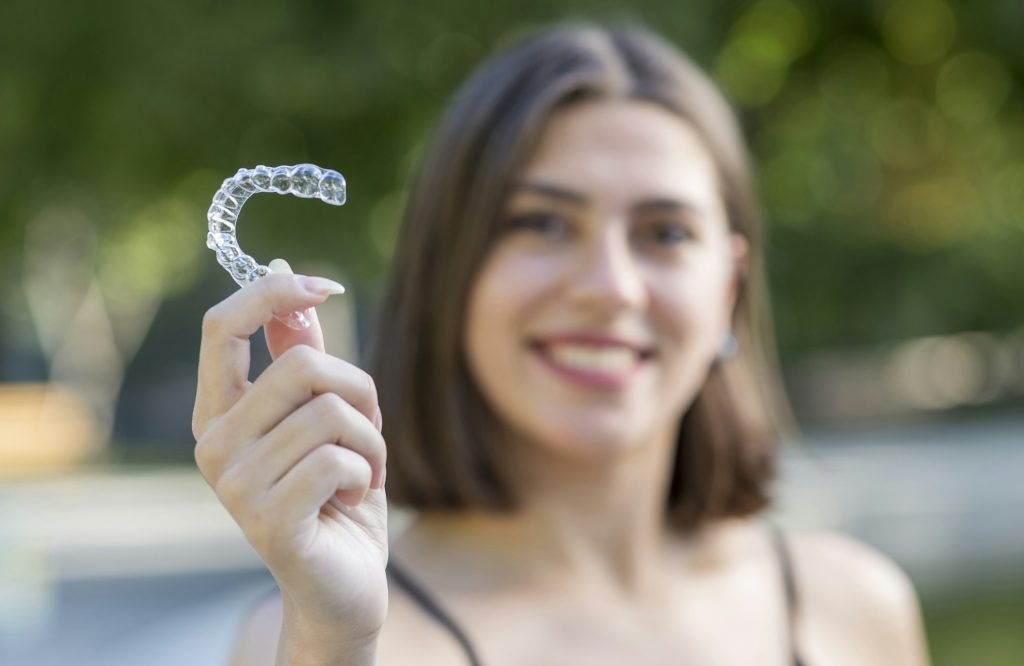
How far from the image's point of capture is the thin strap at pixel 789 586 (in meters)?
2.12

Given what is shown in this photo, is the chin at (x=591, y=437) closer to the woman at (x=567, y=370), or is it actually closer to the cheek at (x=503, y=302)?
the woman at (x=567, y=370)

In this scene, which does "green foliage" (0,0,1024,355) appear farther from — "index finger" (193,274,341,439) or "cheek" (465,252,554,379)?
A: "index finger" (193,274,341,439)

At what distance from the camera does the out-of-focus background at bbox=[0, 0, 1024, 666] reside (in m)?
6.69

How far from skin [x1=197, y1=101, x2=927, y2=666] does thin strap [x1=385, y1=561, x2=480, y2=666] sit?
15 millimetres

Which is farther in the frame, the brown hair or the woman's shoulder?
the woman's shoulder

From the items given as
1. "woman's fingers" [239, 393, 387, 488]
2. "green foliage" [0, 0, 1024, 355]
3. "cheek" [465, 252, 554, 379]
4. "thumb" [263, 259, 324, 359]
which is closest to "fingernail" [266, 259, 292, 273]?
"thumb" [263, 259, 324, 359]

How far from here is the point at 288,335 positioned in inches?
49.7

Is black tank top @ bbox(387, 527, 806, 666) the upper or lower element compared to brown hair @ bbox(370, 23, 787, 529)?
lower

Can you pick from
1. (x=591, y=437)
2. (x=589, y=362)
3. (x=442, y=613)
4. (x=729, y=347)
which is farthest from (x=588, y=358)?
(x=729, y=347)

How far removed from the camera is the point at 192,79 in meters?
6.69

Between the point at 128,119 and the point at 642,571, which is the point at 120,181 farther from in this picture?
the point at 642,571

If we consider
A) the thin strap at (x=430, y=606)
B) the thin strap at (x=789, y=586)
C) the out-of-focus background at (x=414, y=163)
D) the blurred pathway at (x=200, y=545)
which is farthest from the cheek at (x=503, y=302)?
the blurred pathway at (x=200, y=545)

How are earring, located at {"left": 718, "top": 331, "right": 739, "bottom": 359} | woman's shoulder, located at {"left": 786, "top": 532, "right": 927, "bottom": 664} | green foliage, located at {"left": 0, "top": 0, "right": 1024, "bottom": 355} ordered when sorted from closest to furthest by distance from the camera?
1. woman's shoulder, located at {"left": 786, "top": 532, "right": 927, "bottom": 664}
2. earring, located at {"left": 718, "top": 331, "right": 739, "bottom": 359}
3. green foliage, located at {"left": 0, "top": 0, "right": 1024, "bottom": 355}

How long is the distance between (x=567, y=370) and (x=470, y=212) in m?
0.28
